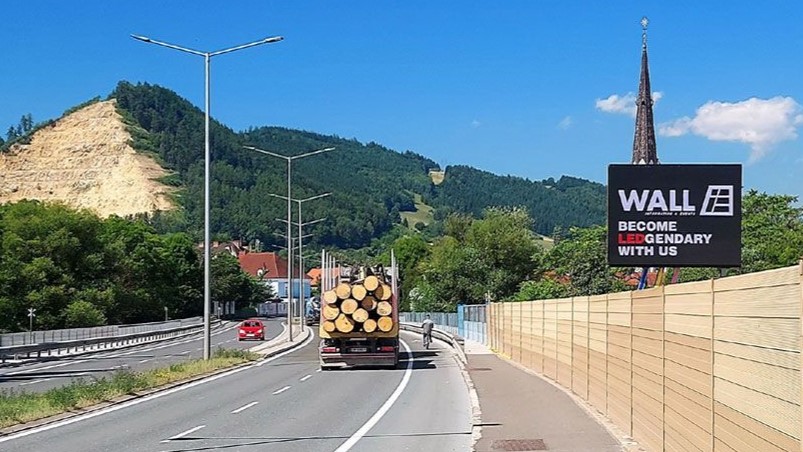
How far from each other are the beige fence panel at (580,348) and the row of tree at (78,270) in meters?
68.3

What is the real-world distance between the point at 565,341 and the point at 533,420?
223 inches

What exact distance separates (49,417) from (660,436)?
12930mm

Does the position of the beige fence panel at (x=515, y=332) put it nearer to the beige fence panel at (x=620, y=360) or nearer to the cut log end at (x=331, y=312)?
the cut log end at (x=331, y=312)

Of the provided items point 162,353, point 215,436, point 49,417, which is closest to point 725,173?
point 215,436

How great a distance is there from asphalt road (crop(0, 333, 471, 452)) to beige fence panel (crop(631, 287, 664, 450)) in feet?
9.28

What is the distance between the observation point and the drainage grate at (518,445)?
14.9 meters

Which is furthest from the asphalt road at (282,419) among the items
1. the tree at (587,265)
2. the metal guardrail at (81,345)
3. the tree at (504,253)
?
the tree at (504,253)

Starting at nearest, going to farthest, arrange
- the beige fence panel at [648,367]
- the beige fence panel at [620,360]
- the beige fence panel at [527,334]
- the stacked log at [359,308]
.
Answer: the beige fence panel at [648,367] < the beige fence panel at [620,360] < the beige fence panel at [527,334] < the stacked log at [359,308]

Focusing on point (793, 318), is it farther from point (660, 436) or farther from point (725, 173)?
point (725, 173)

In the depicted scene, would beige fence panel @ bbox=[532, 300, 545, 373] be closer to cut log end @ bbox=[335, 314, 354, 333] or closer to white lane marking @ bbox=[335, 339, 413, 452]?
white lane marking @ bbox=[335, 339, 413, 452]

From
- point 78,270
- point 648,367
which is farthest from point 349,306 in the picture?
point 78,270

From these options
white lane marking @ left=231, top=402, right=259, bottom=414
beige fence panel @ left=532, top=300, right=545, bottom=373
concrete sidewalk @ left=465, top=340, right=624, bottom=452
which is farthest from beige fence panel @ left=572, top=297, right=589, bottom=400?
white lane marking @ left=231, top=402, right=259, bottom=414

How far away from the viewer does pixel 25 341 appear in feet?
180

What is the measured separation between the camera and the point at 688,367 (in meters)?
10.9
